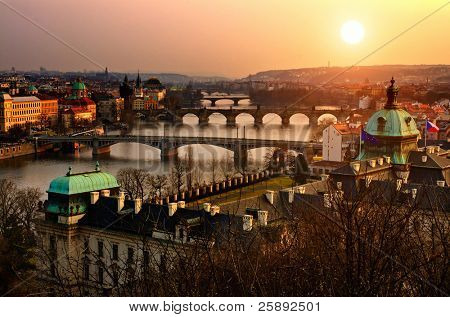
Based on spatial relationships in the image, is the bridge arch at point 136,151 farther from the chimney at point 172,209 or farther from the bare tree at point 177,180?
the chimney at point 172,209

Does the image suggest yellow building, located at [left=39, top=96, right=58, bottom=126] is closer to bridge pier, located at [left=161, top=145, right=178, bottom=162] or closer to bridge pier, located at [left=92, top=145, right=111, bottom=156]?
bridge pier, located at [left=92, top=145, right=111, bottom=156]

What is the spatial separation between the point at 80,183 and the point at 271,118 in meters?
27.7

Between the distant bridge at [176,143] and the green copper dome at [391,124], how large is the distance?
7310 millimetres

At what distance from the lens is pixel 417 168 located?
9656mm

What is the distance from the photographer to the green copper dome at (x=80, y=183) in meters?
7.38

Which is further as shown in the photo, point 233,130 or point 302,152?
point 233,130

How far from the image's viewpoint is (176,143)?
20.4 m

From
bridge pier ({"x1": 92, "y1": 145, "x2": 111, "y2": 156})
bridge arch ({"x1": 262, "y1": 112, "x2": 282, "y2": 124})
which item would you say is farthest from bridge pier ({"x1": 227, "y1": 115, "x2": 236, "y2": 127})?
bridge pier ({"x1": 92, "y1": 145, "x2": 111, "y2": 156})

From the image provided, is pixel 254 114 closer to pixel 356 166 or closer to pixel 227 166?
pixel 227 166

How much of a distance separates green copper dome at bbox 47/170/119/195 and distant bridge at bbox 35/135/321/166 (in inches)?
387

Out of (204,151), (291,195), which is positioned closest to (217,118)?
(204,151)

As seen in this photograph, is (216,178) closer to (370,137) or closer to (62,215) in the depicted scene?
A: (370,137)
